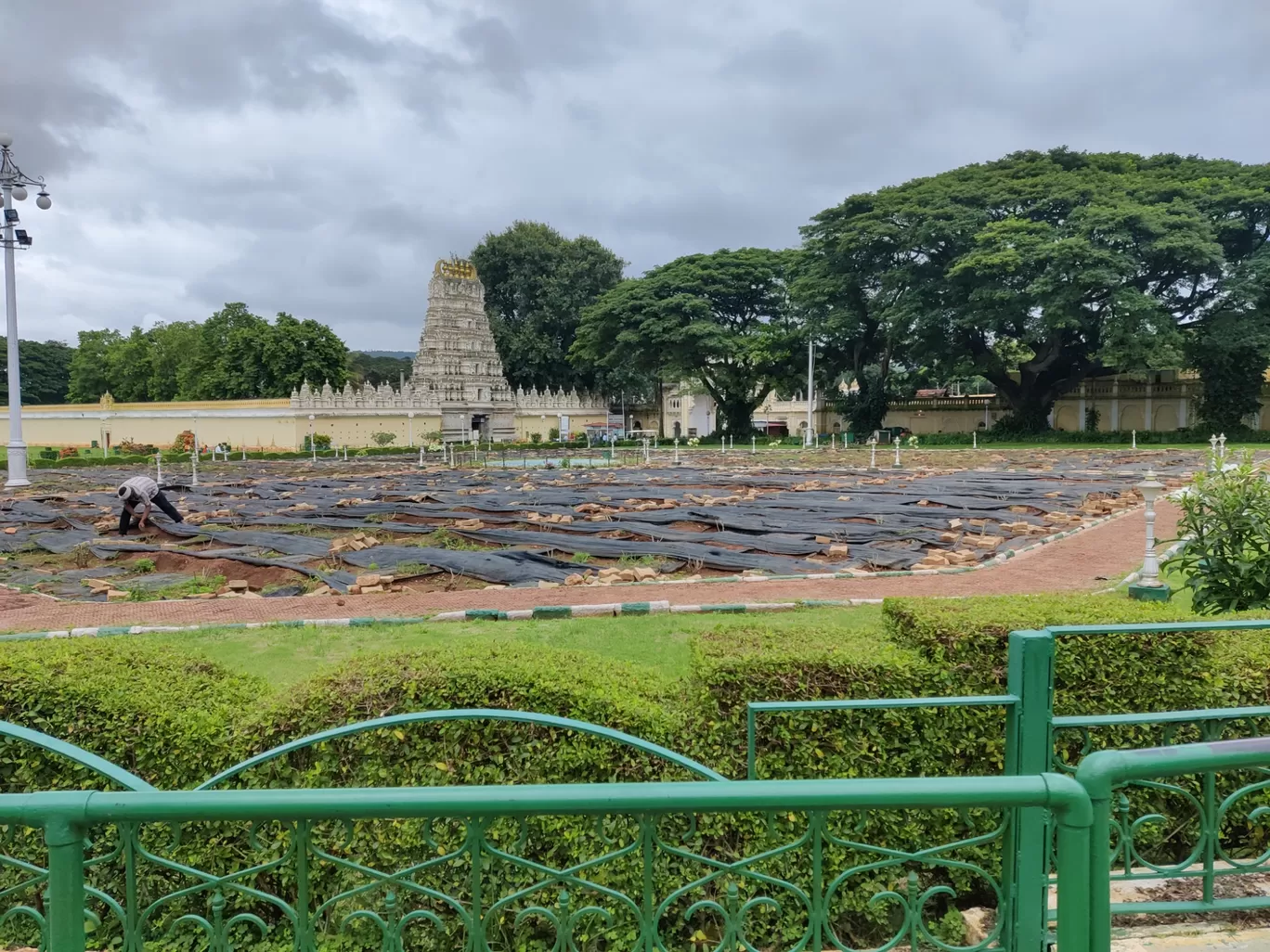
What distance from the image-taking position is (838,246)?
43719mm

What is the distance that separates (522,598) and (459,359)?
44140mm

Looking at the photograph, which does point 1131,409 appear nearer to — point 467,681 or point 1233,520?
point 1233,520

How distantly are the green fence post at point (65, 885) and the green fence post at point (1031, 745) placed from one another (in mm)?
2670

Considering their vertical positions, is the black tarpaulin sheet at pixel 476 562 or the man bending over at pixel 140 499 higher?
the man bending over at pixel 140 499

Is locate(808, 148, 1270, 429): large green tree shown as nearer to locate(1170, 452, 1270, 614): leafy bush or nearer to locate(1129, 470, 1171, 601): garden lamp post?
locate(1129, 470, 1171, 601): garden lamp post

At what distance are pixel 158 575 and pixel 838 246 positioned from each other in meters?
38.8

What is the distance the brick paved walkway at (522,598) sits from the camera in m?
8.97

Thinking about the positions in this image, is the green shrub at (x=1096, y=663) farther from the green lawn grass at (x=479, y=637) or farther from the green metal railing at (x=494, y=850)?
the green lawn grass at (x=479, y=637)

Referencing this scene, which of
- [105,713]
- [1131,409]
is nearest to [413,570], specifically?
[105,713]

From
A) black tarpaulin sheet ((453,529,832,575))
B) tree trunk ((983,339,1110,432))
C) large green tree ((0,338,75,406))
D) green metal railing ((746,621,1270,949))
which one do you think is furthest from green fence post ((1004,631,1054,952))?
large green tree ((0,338,75,406))

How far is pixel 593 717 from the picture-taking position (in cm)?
354

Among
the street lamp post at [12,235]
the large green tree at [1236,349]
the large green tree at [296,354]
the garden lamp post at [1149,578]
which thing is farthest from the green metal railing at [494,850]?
the large green tree at [296,354]

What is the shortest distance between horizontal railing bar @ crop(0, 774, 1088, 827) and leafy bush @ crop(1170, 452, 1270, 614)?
5.50 meters

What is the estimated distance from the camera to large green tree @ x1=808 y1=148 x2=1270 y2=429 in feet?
118
